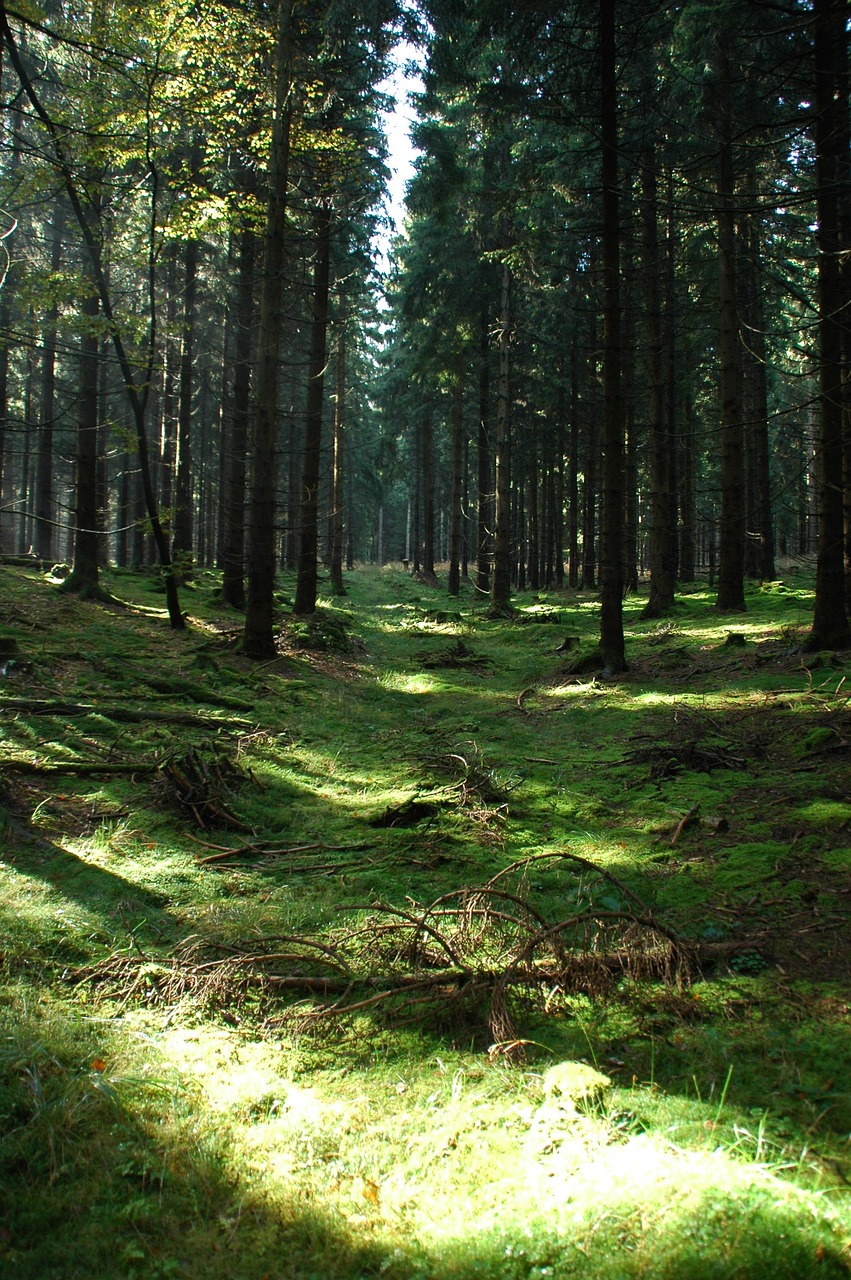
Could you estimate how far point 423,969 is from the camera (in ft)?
11.9

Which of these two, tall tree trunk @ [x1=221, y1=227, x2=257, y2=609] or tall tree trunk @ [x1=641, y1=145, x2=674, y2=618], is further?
tall tree trunk @ [x1=641, y1=145, x2=674, y2=618]

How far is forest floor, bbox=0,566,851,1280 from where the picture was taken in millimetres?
2119

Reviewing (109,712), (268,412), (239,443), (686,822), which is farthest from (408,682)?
(239,443)

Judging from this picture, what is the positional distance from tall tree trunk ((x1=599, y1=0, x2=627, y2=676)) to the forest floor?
310 cm

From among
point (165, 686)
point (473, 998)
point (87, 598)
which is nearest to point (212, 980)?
point (473, 998)

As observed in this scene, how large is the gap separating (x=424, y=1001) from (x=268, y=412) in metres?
9.96

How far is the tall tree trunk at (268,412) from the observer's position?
436 inches

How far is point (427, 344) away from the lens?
22641 millimetres

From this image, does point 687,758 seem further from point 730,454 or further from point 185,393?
point 185,393

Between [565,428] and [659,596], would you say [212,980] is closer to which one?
[659,596]

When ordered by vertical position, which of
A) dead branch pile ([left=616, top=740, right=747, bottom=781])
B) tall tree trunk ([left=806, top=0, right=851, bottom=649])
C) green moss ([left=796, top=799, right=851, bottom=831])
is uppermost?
tall tree trunk ([left=806, top=0, right=851, bottom=649])

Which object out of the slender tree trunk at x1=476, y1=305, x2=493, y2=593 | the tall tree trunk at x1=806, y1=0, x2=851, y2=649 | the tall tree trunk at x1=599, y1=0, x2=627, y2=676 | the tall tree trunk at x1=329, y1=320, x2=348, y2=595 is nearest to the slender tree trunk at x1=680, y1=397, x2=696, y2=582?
the slender tree trunk at x1=476, y1=305, x2=493, y2=593

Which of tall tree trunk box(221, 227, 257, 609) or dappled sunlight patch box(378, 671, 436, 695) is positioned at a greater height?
Answer: tall tree trunk box(221, 227, 257, 609)

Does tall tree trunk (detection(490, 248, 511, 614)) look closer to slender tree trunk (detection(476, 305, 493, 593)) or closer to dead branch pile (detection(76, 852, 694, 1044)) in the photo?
slender tree trunk (detection(476, 305, 493, 593))
